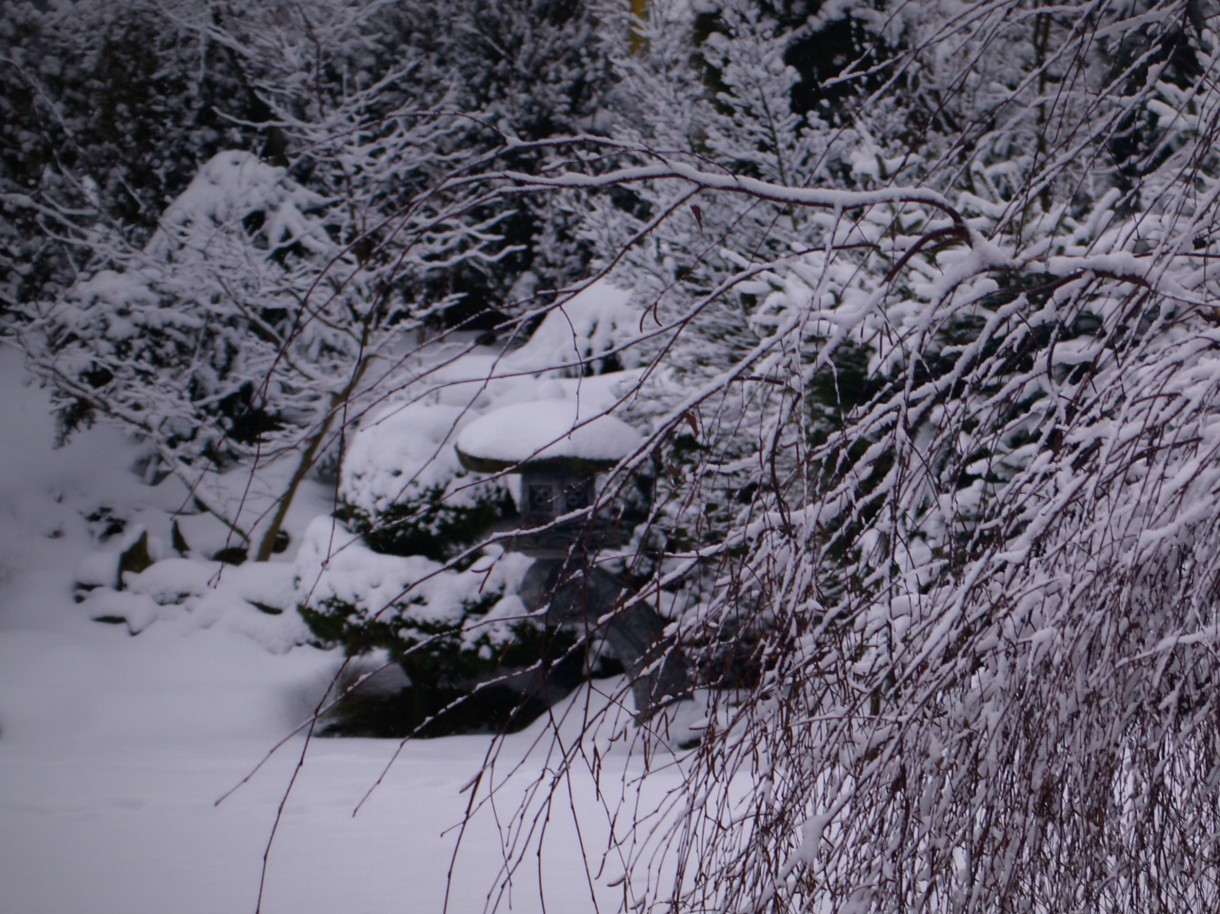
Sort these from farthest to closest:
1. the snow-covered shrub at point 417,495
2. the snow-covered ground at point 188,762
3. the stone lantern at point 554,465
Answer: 1. the snow-covered shrub at point 417,495
2. the stone lantern at point 554,465
3. the snow-covered ground at point 188,762

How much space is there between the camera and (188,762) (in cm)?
683

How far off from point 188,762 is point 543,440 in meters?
2.91

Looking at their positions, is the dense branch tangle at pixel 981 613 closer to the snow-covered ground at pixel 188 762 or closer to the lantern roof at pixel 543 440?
the snow-covered ground at pixel 188 762

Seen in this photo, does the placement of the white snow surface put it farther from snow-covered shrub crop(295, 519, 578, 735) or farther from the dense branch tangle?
the dense branch tangle

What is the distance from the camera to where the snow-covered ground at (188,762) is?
4113 mm

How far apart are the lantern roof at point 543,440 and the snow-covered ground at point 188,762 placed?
5.70 ft

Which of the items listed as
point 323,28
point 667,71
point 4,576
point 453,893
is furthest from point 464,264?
point 453,893

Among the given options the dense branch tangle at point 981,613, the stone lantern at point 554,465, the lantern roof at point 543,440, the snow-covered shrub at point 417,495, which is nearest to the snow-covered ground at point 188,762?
the dense branch tangle at point 981,613

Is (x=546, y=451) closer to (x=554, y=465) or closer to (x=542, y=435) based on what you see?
(x=554, y=465)

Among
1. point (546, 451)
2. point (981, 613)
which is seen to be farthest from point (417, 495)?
point (981, 613)

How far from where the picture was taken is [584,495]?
648cm

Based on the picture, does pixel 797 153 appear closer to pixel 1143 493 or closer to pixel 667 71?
pixel 667 71

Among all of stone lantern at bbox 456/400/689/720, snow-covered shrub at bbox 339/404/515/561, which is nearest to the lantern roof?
stone lantern at bbox 456/400/689/720

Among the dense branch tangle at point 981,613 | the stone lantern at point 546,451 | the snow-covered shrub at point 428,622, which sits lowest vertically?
the dense branch tangle at point 981,613
